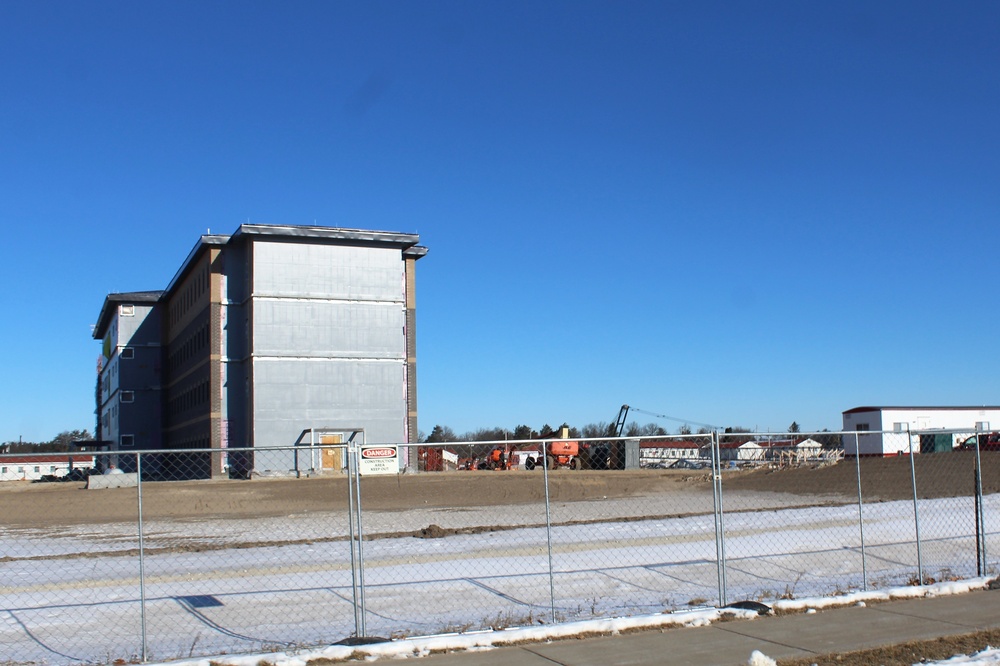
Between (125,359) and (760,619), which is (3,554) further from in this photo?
(125,359)

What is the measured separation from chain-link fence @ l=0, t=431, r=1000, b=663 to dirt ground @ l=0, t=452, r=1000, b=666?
26 centimetres

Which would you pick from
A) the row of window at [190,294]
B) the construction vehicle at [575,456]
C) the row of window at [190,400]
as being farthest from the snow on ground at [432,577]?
the row of window at [190,294]

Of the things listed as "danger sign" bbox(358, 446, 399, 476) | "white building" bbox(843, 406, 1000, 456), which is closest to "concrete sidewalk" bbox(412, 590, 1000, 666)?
"danger sign" bbox(358, 446, 399, 476)

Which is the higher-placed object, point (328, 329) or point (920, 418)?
point (328, 329)

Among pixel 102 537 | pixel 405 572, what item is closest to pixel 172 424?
pixel 102 537

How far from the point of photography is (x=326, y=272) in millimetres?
61969

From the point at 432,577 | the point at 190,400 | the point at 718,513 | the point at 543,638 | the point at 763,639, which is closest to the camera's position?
the point at 763,639

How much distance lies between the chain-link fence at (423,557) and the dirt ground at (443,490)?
26cm

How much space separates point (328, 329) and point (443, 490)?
27.2 m

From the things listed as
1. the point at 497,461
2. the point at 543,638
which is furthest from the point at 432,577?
the point at 497,461

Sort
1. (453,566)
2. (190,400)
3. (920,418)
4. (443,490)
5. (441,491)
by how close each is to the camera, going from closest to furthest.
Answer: (453,566)
(441,491)
(443,490)
(920,418)
(190,400)

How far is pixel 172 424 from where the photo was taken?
3317 inches

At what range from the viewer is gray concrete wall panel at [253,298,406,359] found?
60.5 m

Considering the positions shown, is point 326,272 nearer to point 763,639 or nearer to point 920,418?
point 920,418
